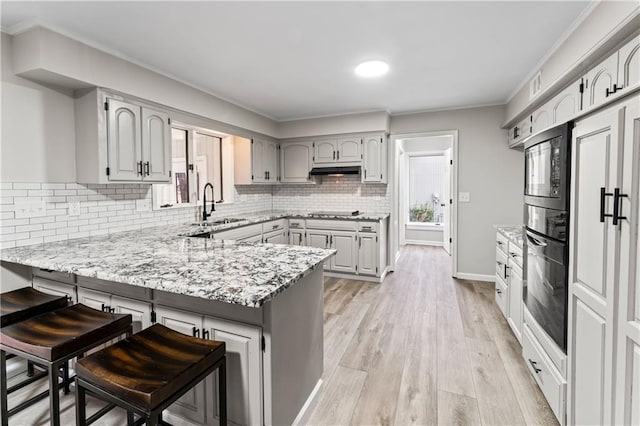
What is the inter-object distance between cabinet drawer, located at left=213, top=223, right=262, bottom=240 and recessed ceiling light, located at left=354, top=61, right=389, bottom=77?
2212 mm

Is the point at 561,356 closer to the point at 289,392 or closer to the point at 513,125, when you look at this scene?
the point at 289,392

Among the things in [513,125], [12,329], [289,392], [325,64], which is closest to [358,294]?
[289,392]

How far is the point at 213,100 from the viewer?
3.64 m

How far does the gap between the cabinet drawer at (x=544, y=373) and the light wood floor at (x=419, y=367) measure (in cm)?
9

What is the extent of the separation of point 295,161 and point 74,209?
3148mm

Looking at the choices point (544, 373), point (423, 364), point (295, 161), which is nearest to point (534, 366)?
point (544, 373)

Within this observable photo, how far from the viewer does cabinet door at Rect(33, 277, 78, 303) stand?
196cm

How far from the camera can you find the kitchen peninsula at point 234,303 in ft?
4.41

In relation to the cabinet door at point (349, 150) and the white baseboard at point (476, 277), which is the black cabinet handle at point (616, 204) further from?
the cabinet door at point (349, 150)

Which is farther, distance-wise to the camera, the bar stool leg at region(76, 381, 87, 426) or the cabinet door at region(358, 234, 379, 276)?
the cabinet door at region(358, 234, 379, 276)

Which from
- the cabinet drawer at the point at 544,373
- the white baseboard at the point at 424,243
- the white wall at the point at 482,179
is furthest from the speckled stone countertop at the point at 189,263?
the white baseboard at the point at 424,243

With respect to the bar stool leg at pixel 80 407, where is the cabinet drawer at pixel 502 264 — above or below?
above

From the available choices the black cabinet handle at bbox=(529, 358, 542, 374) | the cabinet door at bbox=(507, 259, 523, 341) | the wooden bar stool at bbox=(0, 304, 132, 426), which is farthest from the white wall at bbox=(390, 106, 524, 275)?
the wooden bar stool at bbox=(0, 304, 132, 426)

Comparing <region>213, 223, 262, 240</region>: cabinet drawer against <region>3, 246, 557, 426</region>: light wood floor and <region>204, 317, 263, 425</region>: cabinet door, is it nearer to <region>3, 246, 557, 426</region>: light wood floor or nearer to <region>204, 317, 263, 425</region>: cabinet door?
<region>3, 246, 557, 426</region>: light wood floor
